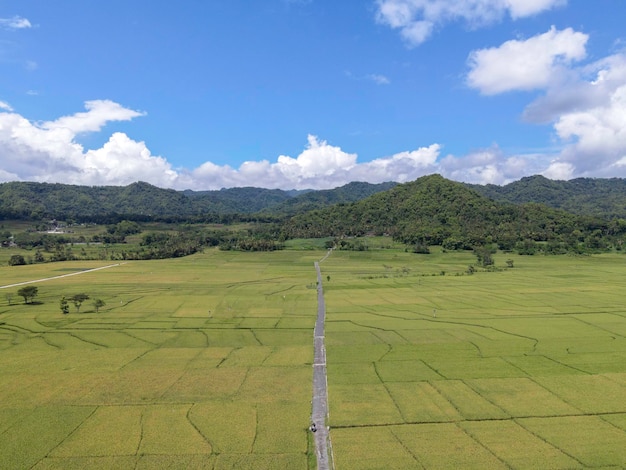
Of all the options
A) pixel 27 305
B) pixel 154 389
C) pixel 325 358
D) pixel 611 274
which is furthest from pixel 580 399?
pixel 611 274

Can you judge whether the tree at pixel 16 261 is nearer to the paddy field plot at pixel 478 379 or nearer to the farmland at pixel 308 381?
the farmland at pixel 308 381

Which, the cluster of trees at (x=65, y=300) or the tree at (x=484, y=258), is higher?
the tree at (x=484, y=258)

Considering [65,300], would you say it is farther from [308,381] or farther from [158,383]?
[308,381]

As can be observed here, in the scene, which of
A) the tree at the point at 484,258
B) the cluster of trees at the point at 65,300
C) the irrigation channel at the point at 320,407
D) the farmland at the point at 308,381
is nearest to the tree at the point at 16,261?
the cluster of trees at the point at 65,300

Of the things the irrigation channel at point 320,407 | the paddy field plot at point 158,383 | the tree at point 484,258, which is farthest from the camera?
the tree at point 484,258

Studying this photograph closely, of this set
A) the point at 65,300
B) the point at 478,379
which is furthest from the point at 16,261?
the point at 478,379

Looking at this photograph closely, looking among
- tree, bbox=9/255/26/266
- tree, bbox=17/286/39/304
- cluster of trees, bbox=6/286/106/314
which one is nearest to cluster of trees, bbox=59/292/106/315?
cluster of trees, bbox=6/286/106/314
